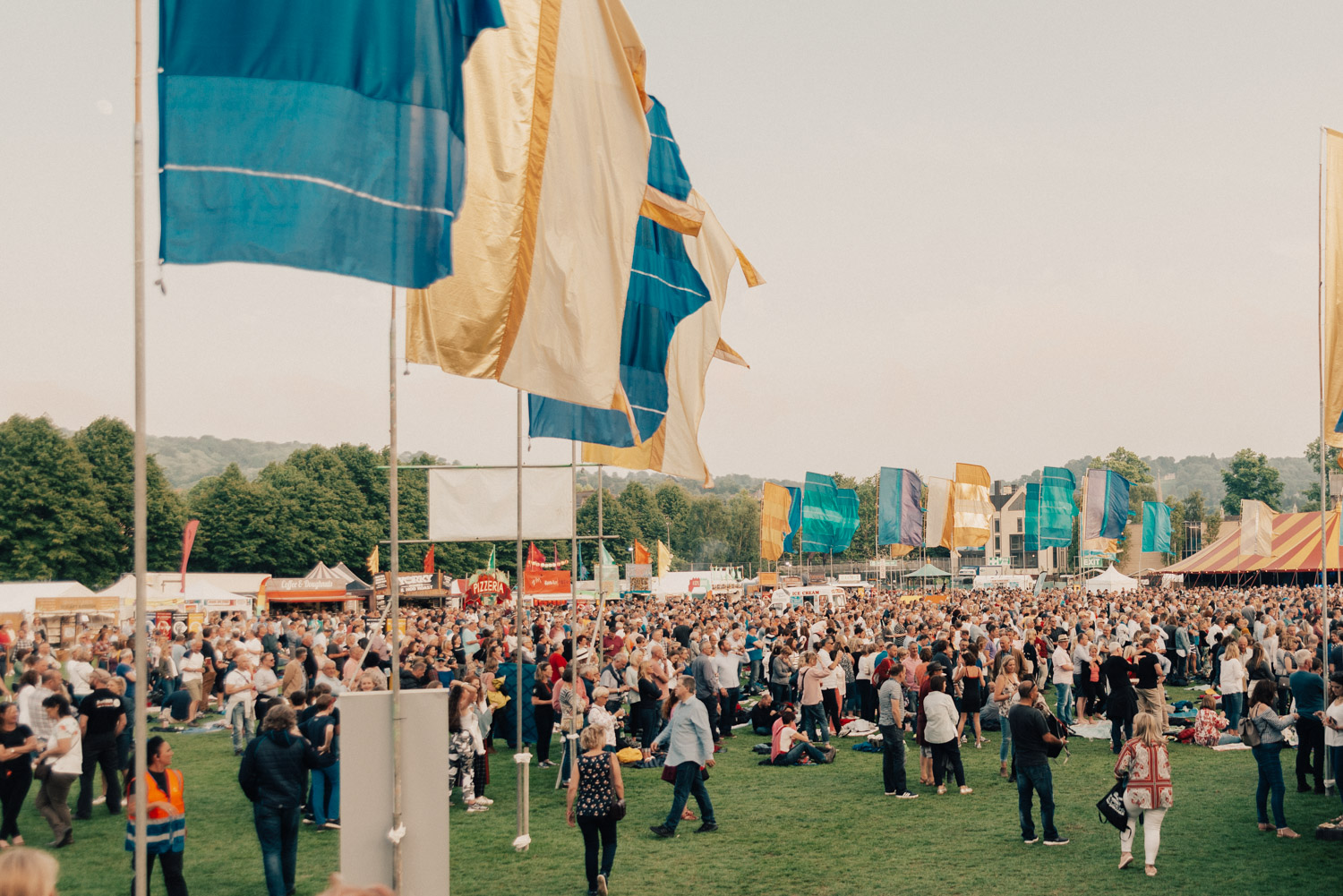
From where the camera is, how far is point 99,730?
1189cm

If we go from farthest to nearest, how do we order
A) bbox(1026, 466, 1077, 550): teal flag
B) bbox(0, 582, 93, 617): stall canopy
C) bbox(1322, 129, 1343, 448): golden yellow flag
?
bbox(1026, 466, 1077, 550): teal flag < bbox(0, 582, 93, 617): stall canopy < bbox(1322, 129, 1343, 448): golden yellow flag

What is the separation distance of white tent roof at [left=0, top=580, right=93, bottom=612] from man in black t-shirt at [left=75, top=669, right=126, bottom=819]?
2605 centimetres

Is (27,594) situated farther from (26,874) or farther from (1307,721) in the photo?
(26,874)

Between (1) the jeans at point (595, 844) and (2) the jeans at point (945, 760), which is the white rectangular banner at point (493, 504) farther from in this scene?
(2) the jeans at point (945, 760)

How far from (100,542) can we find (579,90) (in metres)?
65.4

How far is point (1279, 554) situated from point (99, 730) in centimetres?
5931

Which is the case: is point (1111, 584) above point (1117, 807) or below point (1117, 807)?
below

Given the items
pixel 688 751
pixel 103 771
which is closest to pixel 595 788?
pixel 688 751

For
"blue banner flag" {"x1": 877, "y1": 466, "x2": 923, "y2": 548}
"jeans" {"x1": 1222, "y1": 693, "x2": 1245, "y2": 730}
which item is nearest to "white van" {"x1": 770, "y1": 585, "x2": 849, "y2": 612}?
"blue banner flag" {"x1": 877, "y1": 466, "x2": 923, "y2": 548}

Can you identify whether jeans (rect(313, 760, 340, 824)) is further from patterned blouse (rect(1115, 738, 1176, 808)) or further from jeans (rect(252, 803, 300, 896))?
patterned blouse (rect(1115, 738, 1176, 808))

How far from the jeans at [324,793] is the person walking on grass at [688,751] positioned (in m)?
3.58

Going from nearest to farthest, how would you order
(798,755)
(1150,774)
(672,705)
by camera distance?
(1150,774) → (672,705) → (798,755)

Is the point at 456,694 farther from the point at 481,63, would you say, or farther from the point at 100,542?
the point at 100,542

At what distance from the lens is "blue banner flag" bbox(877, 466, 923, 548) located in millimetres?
37156
